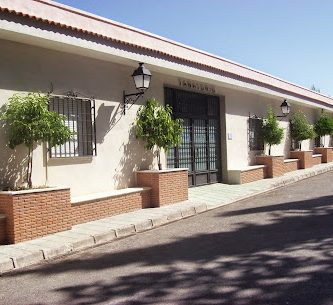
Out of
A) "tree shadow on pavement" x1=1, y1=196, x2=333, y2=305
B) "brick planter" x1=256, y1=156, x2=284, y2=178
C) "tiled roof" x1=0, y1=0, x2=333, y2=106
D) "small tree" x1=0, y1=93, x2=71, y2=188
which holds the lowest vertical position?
"tree shadow on pavement" x1=1, y1=196, x2=333, y2=305

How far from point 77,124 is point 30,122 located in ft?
6.92

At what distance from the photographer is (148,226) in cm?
898

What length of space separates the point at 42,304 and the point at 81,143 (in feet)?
18.4

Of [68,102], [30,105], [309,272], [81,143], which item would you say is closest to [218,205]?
[81,143]

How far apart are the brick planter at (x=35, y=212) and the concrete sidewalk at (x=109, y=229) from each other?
15cm

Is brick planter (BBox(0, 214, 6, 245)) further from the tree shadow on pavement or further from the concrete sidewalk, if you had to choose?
the tree shadow on pavement

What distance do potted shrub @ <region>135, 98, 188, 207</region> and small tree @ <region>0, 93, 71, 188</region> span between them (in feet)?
10.6

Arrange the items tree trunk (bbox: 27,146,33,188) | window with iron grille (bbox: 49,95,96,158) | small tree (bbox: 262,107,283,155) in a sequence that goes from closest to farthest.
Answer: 1. tree trunk (bbox: 27,146,33,188)
2. window with iron grille (bbox: 49,95,96,158)
3. small tree (bbox: 262,107,283,155)

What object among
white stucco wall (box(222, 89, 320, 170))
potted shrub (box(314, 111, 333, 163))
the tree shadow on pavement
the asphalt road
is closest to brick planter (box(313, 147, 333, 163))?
potted shrub (box(314, 111, 333, 163))

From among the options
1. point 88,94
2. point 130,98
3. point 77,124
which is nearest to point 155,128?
point 130,98

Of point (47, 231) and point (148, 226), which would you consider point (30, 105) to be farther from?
point (148, 226)

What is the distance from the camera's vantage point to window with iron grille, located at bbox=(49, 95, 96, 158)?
31.1 feet

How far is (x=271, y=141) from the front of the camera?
59.3 feet

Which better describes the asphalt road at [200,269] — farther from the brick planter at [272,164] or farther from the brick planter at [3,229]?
the brick planter at [272,164]
